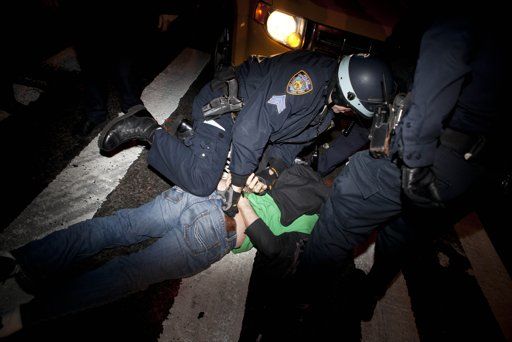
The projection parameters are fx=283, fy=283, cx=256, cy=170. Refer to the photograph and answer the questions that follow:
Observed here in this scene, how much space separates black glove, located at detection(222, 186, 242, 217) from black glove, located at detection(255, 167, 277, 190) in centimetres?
26

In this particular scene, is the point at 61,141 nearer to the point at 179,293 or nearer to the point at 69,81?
the point at 69,81

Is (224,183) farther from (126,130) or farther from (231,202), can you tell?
(126,130)

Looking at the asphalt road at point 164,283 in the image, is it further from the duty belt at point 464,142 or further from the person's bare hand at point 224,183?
the duty belt at point 464,142

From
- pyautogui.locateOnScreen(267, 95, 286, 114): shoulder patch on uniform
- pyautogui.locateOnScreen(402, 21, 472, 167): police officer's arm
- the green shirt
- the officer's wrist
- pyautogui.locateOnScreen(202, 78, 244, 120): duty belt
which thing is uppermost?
pyautogui.locateOnScreen(402, 21, 472, 167): police officer's arm

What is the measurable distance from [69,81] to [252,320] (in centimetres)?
354

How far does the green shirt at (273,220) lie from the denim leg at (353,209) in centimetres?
9

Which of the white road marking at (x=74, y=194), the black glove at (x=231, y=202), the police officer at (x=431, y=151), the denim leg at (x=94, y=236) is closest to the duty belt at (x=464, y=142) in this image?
the police officer at (x=431, y=151)

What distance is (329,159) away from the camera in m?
3.47

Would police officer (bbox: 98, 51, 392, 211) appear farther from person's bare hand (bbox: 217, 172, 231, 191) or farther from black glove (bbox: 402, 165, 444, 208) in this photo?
black glove (bbox: 402, 165, 444, 208)

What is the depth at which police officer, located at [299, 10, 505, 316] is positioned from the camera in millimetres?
1566

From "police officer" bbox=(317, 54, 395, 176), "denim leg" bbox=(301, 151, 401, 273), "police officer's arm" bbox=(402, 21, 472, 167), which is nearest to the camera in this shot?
"police officer's arm" bbox=(402, 21, 472, 167)

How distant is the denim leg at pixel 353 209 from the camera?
210 centimetres

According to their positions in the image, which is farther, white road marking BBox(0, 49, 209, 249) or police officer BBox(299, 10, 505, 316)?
white road marking BBox(0, 49, 209, 249)

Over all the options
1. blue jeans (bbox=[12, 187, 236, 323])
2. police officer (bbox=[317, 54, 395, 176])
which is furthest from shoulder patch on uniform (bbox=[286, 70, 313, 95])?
blue jeans (bbox=[12, 187, 236, 323])
